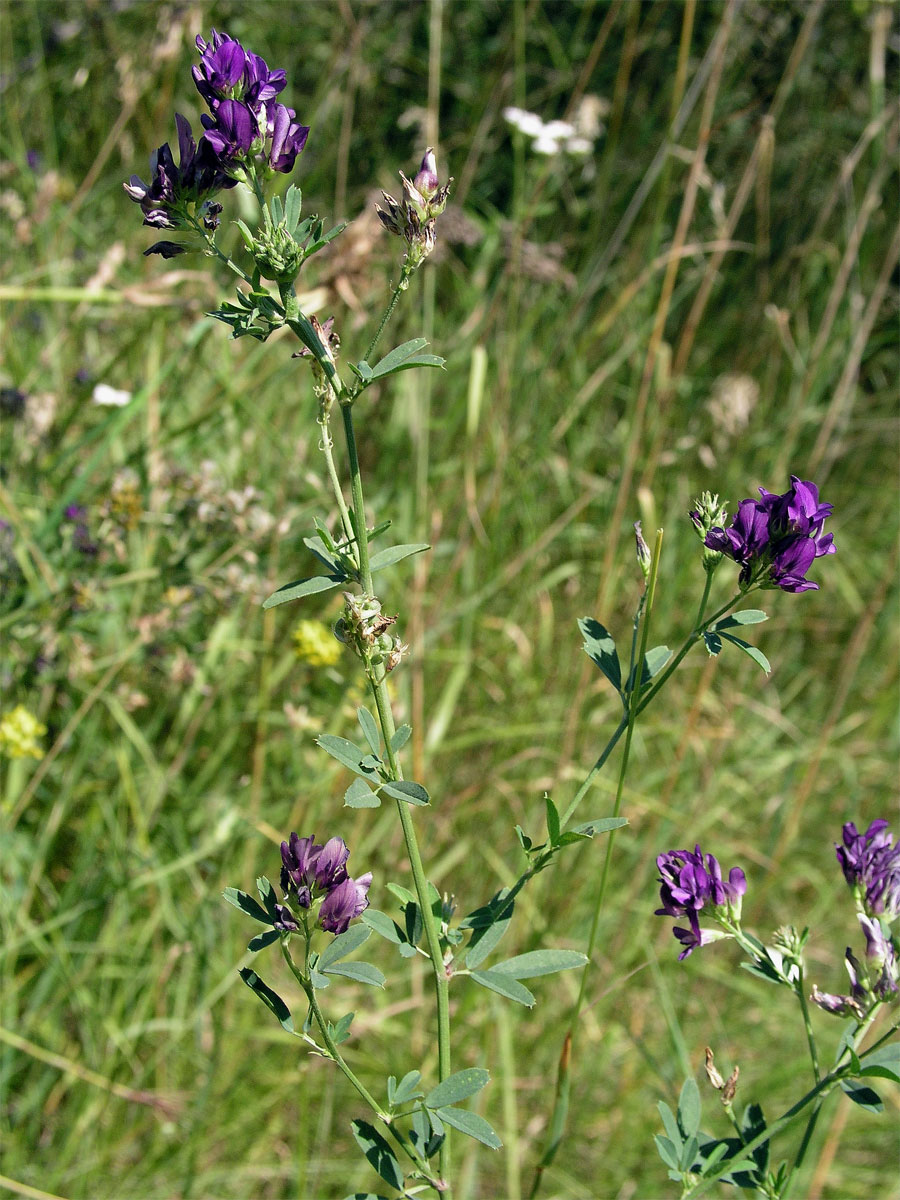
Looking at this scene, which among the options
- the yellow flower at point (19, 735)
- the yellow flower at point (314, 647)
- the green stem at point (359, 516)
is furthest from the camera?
the yellow flower at point (314, 647)

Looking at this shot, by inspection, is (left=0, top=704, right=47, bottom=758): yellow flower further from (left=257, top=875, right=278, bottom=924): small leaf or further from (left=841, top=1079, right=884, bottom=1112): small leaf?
(left=841, top=1079, right=884, bottom=1112): small leaf

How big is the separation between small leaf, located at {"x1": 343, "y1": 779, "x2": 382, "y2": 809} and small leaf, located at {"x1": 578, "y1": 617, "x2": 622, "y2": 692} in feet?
0.76

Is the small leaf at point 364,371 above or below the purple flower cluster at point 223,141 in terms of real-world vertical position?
below

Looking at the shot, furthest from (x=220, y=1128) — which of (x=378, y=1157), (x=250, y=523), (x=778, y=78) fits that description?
(x=778, y=78)

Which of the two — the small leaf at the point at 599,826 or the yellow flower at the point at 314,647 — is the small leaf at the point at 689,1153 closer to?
the small leaf at the point at 599,826

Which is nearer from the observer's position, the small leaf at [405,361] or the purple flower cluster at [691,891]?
the small leaf at [405,361]

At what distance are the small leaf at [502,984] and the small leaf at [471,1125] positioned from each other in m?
0.09

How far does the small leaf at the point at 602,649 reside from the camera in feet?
2.98

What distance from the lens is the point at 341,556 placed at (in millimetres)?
817

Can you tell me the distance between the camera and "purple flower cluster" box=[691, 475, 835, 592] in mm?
806

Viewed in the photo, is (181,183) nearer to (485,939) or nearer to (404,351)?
(404,351)

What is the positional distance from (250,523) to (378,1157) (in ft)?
3.90

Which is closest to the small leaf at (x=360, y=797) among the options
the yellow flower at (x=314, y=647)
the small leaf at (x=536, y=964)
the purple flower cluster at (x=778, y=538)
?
the small leaf at (x=536, y=964)

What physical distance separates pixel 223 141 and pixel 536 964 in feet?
2.31
